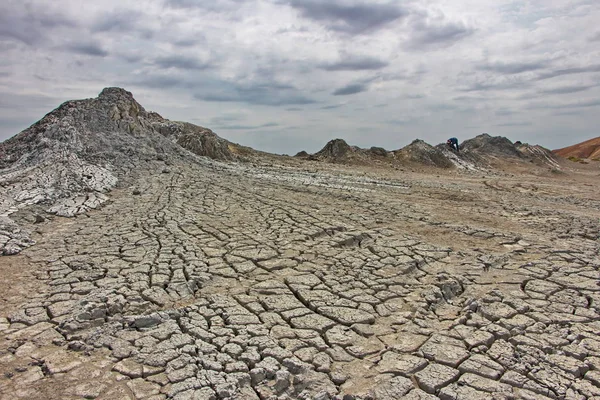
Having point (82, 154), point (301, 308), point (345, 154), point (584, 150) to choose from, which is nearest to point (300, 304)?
point (301, 308)

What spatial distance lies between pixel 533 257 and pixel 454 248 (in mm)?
1026

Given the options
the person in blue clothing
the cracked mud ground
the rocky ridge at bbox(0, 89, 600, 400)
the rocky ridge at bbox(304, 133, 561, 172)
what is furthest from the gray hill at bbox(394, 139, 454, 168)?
the cracked mud ground

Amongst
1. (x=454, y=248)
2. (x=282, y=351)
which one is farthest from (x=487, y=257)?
(x=282, y=351)

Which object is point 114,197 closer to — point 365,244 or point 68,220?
point 68,220

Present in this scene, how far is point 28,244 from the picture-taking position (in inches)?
248

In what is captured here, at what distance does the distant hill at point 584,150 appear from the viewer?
42981 millimetres

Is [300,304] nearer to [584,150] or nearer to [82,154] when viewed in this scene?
[82,154]

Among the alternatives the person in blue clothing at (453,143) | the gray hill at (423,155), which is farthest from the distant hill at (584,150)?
the gray hill at (423,155)

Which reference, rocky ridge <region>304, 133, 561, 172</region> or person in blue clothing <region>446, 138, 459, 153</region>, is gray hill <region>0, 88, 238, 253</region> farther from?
person in blue clothing <region>446, 138, 459, 153</region>

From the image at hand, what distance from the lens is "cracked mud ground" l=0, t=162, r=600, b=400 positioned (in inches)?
124

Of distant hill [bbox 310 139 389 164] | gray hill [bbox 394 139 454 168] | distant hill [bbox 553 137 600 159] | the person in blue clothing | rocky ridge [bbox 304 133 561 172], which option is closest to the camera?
distant hill [bbox 310 139 389 164]

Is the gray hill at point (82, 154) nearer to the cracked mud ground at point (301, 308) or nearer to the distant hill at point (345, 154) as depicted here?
the cracked mud ground at point (301, 308)

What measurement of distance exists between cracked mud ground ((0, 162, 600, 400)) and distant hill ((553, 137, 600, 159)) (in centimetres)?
4329

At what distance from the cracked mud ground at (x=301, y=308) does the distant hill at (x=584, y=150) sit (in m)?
43.3
